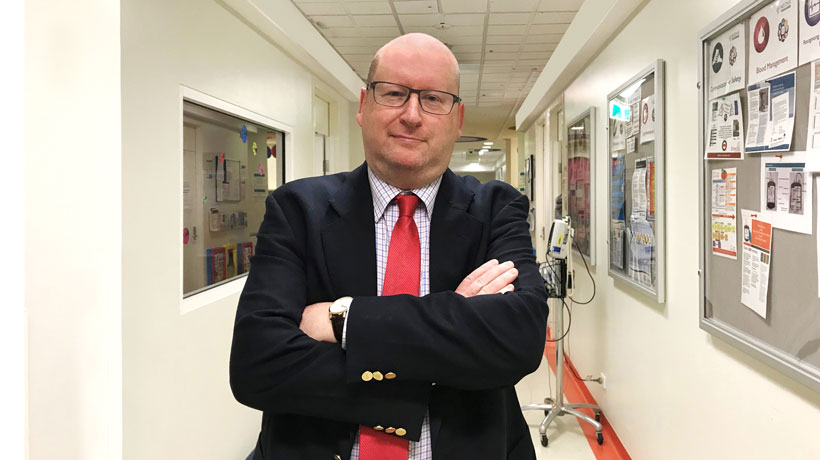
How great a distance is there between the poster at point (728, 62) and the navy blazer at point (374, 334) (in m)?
1.14

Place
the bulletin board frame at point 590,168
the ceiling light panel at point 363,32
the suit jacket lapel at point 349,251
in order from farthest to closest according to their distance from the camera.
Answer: the ceiling light panel at point 363,32, the bulletin board frame at point 590,168, the suit jacket lapel at point 349,251

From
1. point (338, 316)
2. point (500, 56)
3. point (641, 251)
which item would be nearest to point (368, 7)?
point (500, 56)

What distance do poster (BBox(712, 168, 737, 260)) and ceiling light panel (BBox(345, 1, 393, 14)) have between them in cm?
323

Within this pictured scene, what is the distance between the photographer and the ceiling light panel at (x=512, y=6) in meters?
4.20

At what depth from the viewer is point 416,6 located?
14.2ft

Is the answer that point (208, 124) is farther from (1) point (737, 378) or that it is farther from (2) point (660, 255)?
(1) point (737, 378)

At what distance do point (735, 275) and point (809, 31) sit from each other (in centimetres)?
79

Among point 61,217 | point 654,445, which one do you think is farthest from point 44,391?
point 654,445

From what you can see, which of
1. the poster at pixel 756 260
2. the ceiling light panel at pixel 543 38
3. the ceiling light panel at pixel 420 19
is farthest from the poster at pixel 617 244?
the ceiling light panel at pixel 543 38

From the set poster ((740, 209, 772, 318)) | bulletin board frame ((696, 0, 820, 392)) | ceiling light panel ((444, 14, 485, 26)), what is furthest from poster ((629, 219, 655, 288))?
ceiling light panel ((444, 14, 485, 26))

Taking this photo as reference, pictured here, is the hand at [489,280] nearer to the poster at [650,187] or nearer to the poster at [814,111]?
the poster at [814,111]

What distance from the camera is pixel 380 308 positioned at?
92 cm

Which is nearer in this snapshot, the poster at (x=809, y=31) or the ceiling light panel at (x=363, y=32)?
the poster at (x=809, y=31)

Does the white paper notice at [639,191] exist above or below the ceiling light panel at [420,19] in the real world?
below
